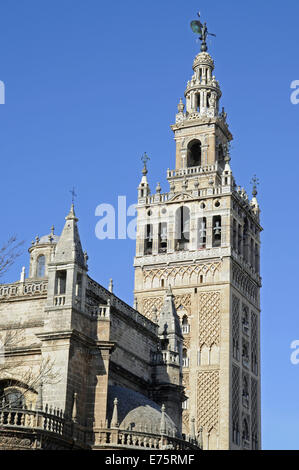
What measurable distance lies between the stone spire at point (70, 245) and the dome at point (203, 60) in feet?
104

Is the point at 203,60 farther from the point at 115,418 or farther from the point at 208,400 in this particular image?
the point at 115,418

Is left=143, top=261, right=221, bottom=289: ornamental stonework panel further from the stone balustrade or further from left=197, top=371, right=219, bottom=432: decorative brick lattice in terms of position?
the stone balustrade

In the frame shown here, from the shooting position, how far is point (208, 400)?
54406 millimetres

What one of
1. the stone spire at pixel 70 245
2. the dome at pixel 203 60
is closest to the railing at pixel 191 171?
the dome at pixel 203 60

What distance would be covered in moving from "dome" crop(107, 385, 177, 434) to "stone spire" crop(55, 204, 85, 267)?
5170 mm

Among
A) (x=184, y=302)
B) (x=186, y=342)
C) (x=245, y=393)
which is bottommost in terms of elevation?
(x=245, y=393)

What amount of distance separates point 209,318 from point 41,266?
1399cm

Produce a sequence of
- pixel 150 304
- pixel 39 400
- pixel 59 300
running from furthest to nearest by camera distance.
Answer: pixel 150 304, pixel 59 300, pixel 39 400

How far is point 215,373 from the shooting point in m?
54.9

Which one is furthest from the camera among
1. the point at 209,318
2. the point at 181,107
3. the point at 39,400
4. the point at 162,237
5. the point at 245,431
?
the point at 181,107

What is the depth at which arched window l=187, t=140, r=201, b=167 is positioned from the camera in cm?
6306

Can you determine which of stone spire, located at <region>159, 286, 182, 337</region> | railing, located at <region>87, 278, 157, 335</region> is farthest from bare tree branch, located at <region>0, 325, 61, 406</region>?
stone spire, located at <region>159, 286, 182, 337</region>

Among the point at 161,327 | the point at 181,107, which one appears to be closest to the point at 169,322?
the point at 161,327

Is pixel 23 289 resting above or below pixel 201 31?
below
